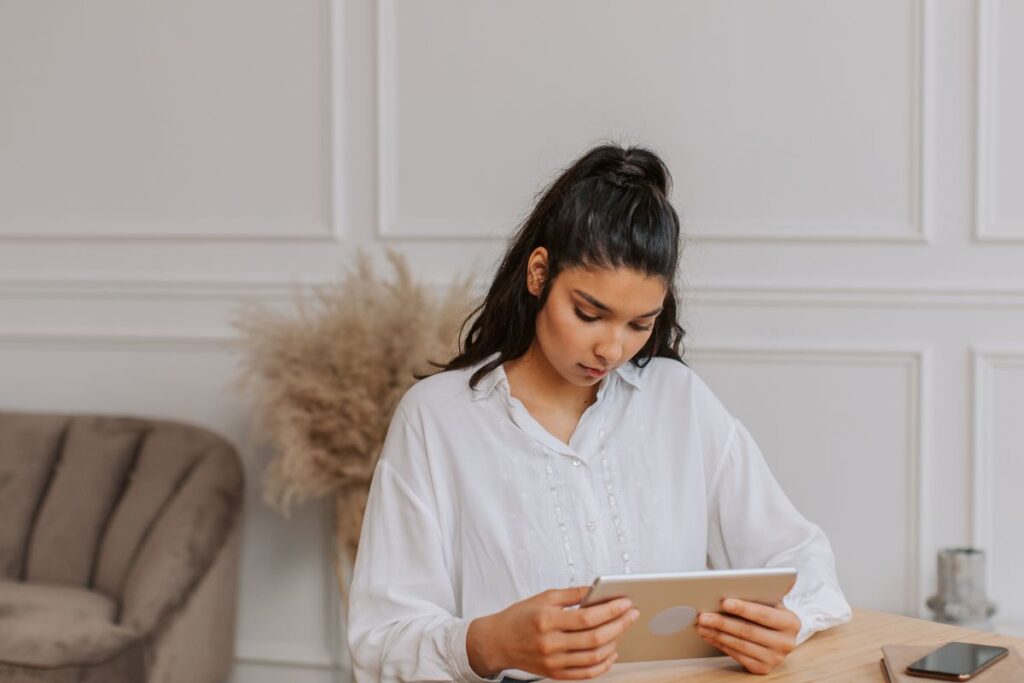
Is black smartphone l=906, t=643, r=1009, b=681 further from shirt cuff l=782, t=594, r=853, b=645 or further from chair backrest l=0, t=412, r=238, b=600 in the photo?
chair backrest l=0, t=412, r=238, b=600

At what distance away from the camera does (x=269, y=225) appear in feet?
11.3

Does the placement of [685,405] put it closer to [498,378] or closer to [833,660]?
[498,378]

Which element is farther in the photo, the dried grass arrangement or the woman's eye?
the dried grass arrangement

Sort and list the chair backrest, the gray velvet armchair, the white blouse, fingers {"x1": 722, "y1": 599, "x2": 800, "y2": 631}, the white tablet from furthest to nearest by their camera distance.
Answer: the chair backrest
the gray velvet armchair
the white blouse
fingers {"x1": 722, "y1": 599, "x2": 800, "y2": 631}
the white tablet

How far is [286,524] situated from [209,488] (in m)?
0.41

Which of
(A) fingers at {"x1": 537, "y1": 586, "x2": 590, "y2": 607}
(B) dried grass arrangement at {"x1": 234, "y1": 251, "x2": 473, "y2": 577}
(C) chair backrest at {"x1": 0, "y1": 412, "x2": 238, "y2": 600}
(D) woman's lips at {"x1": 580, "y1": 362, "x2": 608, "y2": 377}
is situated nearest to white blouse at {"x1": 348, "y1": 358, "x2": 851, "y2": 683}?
(D) woman's lips at {"x1": 580, "y1": 362, "x2": 608, "y2": 377}

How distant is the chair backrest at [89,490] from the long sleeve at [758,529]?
5.61 ft

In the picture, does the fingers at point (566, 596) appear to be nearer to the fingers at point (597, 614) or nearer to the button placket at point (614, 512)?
the fingers at point (597, 614)

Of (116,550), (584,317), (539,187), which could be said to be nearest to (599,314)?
(584,317)

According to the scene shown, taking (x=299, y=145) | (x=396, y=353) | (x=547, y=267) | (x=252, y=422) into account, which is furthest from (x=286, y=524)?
(x=547, y=267)

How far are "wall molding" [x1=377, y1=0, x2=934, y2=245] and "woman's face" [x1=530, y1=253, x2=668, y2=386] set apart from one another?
1443 millimetres

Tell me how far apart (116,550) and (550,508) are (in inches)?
70.1

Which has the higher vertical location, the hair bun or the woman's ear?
the hair bun

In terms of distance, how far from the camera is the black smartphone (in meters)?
1.43
